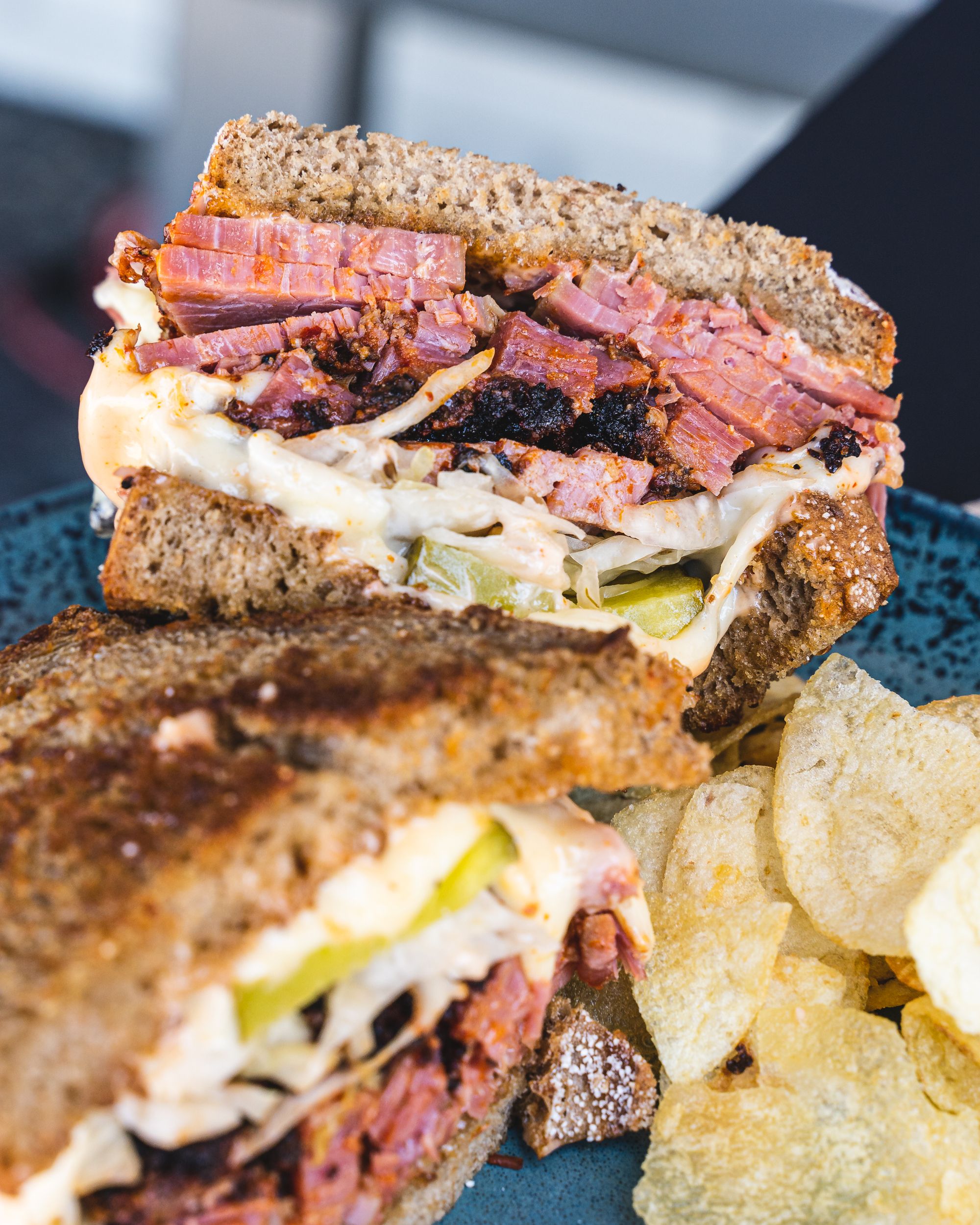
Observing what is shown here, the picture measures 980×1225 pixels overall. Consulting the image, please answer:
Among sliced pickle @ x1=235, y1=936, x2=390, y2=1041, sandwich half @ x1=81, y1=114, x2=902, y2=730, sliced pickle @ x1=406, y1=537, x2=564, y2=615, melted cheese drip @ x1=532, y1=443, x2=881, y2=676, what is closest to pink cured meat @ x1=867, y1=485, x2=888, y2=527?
sandwich half @ x1=81, y1=114, x2=902, y2=730

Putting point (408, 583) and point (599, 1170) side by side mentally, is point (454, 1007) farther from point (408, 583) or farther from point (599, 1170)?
point (408, 583)

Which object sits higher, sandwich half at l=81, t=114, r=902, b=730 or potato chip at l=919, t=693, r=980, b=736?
sandwich half at l=81, t=114, r=902, b=730

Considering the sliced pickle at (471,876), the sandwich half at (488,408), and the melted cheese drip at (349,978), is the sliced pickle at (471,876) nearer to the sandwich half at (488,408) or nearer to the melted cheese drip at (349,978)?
the melted cheese drip at (349,978)

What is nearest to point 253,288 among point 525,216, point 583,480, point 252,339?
point 252,339

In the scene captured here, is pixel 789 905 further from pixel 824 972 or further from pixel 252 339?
pixel 252 339

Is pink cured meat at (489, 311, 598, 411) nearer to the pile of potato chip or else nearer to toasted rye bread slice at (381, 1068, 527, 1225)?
the pile of potato chip
